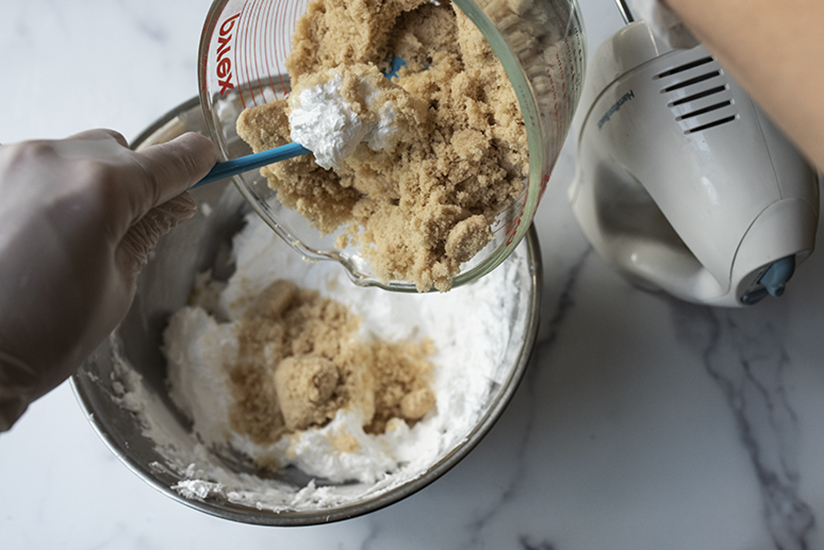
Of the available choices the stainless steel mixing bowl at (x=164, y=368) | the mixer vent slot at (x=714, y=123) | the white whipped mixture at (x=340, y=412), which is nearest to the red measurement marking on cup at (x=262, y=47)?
the stainless steel mixing bowl at (x=164, y=368)

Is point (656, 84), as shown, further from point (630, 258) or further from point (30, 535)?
point (30, 535)

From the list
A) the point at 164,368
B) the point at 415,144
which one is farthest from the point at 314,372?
the point at 415,144

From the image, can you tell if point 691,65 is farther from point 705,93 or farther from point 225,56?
point 225,56

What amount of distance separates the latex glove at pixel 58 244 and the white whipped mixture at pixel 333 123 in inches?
6.1

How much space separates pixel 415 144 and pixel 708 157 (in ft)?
1.17

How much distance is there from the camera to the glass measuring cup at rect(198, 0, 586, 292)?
1.63 ft

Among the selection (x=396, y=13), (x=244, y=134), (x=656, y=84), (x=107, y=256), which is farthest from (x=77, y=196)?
(x=656, y=84)

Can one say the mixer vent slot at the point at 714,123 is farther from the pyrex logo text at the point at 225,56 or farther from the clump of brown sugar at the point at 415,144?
the pyrex logo text at the point at 225,56

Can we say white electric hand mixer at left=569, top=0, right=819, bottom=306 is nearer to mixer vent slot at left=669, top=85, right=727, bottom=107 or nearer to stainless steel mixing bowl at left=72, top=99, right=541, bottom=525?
mixer vent slot at left=669, top=85, right=727, bottom=107

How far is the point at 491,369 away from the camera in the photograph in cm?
89

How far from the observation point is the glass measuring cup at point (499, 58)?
0.50m

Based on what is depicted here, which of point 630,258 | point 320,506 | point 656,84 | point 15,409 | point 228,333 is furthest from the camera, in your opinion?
point 228,333

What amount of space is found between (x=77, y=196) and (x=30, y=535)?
2.54 feet

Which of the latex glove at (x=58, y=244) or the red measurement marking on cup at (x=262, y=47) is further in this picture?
the red measurement marking on cup at (x=262, y=47)
